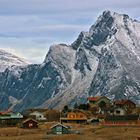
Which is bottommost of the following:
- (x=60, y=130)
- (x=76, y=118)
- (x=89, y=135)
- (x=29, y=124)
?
(x=89, y=135)

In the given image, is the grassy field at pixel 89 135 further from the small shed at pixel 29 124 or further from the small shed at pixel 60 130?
the small shed at pixel 29 124

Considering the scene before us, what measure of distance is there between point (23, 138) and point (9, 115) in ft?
214

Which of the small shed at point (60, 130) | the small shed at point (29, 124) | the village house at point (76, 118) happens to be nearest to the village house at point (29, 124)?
the small shed at point (29, 124)

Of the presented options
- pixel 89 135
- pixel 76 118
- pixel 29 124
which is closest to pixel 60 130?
pixel 89 135

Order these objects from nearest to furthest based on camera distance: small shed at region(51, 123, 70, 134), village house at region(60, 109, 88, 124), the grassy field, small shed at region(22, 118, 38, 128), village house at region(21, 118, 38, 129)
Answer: the grassy field → small shed at region(51, 123, 70, 134) → village house at region(21, 118, 38, 129) → small shed at region(22, 118, 38, 128) → village house at region(60, 109, 88, 124)

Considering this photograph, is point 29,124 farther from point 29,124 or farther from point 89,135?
point 89,135

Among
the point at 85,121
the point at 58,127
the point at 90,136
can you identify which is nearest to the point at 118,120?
the point at 85,121

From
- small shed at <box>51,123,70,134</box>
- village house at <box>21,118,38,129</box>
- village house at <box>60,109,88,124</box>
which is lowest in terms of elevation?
small shed at <box>51,123,70,134</box>

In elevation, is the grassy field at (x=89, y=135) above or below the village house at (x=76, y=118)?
below

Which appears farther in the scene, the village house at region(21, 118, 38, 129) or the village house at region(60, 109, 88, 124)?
the village house at region(60, 109, 88, 124)

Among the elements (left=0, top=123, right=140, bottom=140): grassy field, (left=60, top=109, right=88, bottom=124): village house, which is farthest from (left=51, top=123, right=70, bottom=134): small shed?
(left=60, top=109, right=88, bottom=124): village house

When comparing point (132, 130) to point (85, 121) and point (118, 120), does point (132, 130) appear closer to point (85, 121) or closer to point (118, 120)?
point (118, 120)

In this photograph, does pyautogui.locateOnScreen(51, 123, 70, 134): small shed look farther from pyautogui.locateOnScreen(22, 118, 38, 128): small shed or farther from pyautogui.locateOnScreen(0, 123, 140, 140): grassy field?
pyautogui.locateOnScreen(22, 118, 38, 128): small shed

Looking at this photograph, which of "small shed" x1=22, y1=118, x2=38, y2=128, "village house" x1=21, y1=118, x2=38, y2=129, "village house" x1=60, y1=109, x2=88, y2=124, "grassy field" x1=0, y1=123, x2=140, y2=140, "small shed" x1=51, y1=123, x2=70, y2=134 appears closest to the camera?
"grassy field" x1=0, y1=123, x2=140, y2=140
